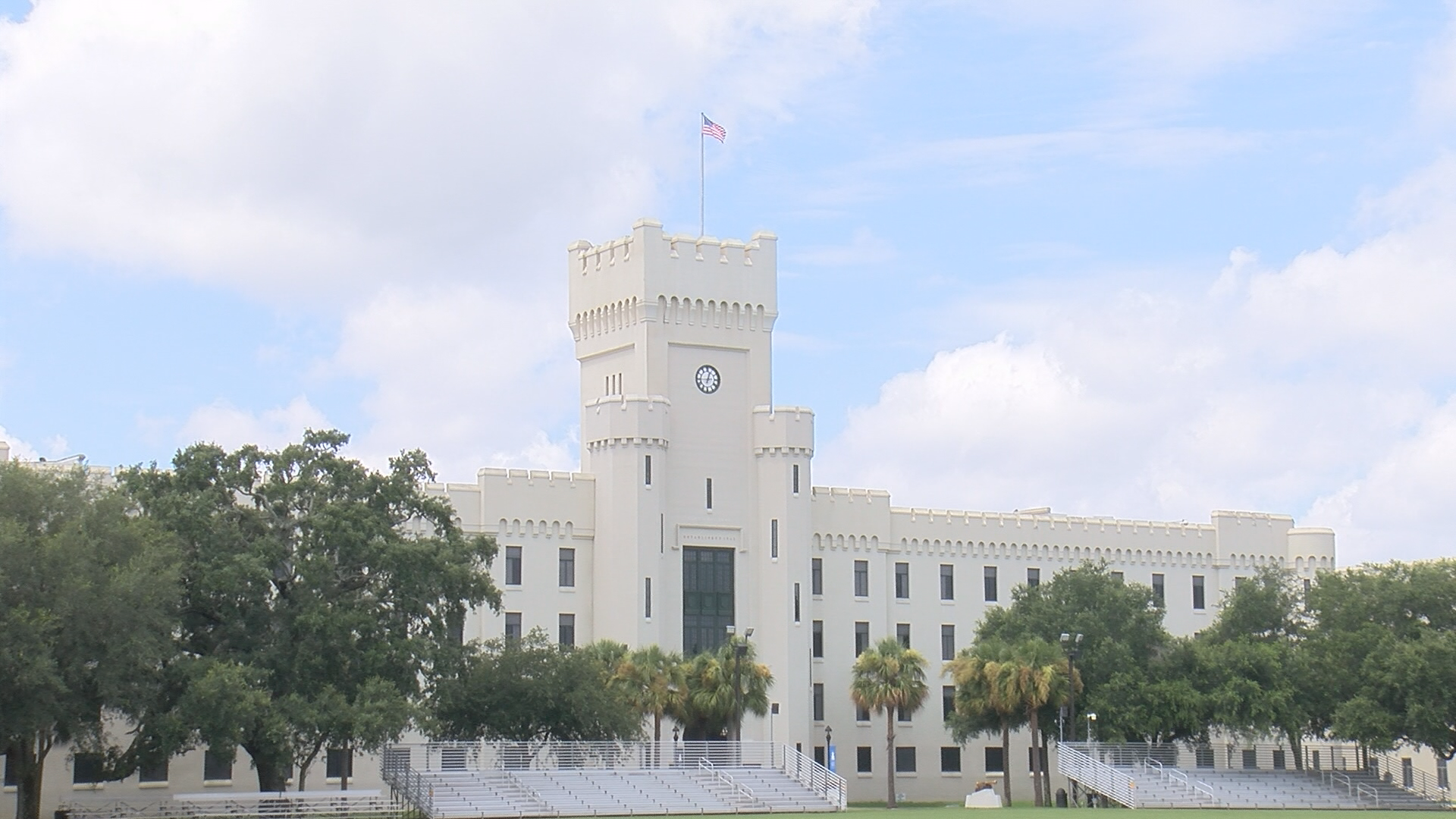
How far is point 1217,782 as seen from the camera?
7925 cm

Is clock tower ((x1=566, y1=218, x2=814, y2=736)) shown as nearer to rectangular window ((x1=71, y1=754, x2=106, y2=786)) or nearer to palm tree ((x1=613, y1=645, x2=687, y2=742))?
palm tree ((x1=613, y1=645, x2=687, y2=742))

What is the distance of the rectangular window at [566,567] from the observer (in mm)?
81500

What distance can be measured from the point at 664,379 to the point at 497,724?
20.6m

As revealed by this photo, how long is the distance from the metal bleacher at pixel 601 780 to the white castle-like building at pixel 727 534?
8216mm

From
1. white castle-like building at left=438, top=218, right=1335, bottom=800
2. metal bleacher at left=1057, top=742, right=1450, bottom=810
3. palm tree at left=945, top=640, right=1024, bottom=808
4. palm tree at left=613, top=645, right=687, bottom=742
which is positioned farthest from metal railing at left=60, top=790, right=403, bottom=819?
metal bleacher at left=1057, top=742, right=1450, bottom=810

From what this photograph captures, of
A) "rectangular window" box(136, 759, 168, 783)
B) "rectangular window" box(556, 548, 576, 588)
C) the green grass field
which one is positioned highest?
"rectangular window" box(556, 548, 576, 588)

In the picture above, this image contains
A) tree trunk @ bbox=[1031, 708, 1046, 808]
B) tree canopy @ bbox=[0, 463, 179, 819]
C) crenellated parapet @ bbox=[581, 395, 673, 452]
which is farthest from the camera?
crenellated parapet @ bbox=[581, 395, 673, 452]

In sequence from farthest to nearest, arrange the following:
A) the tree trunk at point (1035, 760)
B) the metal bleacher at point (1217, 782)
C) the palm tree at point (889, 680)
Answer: the palm tree at point (889, 680)
the metal bleacher at point (1217, 782)
the tree trunk at point (1035, 760)

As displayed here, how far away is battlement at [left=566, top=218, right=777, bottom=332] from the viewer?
8425cm

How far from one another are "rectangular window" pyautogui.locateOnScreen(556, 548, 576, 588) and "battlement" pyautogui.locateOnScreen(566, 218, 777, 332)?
10019 millimetres

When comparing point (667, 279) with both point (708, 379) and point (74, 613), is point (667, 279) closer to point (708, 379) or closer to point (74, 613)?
point (708, 379)

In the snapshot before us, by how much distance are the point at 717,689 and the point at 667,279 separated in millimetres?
20132

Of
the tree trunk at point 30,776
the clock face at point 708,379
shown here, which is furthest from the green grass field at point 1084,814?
the tree trunk at point 30,776

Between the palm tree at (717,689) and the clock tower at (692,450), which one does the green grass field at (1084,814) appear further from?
the clock tower at (692,450)
